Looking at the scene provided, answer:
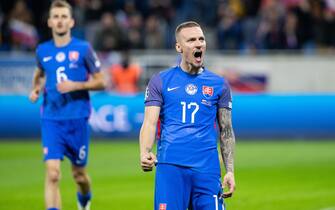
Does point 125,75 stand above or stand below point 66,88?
above

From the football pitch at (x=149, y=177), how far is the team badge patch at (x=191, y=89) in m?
4.59

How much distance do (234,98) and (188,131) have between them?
→ 13447 millimetres

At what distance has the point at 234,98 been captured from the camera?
68.6 ft

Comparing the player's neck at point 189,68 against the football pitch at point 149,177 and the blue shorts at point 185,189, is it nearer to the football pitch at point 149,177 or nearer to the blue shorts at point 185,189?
the blue shorts at point 185,189

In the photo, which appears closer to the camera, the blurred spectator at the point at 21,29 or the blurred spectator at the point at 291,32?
the blurred spectator at the point at 291,32

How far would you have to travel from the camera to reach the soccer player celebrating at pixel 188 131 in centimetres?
743

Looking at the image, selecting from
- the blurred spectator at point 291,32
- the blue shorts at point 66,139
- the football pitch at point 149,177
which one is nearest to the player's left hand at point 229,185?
the blue shorts at point 66,139

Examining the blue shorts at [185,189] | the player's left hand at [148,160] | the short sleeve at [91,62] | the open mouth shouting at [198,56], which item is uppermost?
the short sleeve at [91,62]

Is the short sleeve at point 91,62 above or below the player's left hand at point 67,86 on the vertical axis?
above

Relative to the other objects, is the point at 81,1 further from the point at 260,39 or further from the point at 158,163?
the point at 158,163

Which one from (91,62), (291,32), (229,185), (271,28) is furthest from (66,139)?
(291,32)

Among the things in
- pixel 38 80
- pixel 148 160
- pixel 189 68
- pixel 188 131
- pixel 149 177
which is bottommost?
pixel 148 160

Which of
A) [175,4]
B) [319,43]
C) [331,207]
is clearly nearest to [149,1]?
[175,4]

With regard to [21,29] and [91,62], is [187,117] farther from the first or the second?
[21,29]
